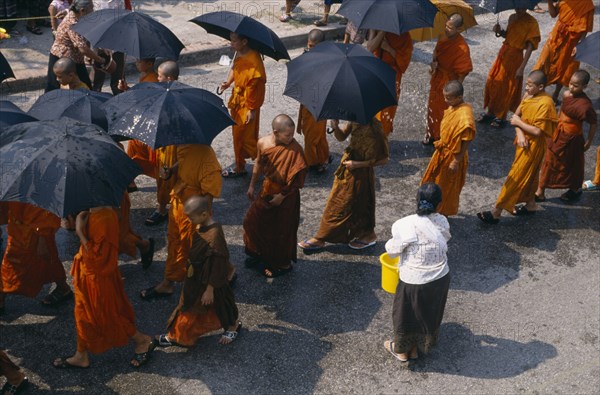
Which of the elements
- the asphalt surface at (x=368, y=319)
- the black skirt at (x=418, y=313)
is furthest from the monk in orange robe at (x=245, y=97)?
the black skirt at (x=418, y=313)

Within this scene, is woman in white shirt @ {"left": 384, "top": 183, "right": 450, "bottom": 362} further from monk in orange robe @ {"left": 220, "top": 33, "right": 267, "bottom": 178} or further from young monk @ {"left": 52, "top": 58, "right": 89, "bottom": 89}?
young monk @ {"left": 52, "top": 58, "right": 89, "bottom": 89}

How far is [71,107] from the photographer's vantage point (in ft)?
20.9

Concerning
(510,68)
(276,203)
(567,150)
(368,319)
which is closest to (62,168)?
(276,203)

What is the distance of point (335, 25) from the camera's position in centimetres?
1247

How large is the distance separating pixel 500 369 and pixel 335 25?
757 centimetres

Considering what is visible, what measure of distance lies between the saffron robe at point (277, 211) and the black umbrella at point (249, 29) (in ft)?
5.86

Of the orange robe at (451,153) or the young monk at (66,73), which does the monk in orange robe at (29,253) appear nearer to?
the young monk at (66,73)

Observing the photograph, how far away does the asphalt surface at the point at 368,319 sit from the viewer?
595 centimetres

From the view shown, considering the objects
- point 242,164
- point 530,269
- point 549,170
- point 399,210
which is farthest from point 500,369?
point 242,164

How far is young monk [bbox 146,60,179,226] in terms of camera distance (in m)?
6.66

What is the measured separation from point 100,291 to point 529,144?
14.6ft

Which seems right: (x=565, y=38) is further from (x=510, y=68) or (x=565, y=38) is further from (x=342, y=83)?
(x=342, y=83)

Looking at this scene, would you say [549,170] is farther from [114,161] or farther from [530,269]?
[114,161]

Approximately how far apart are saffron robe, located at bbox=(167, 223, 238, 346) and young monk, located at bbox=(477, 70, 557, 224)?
3.31 meters
